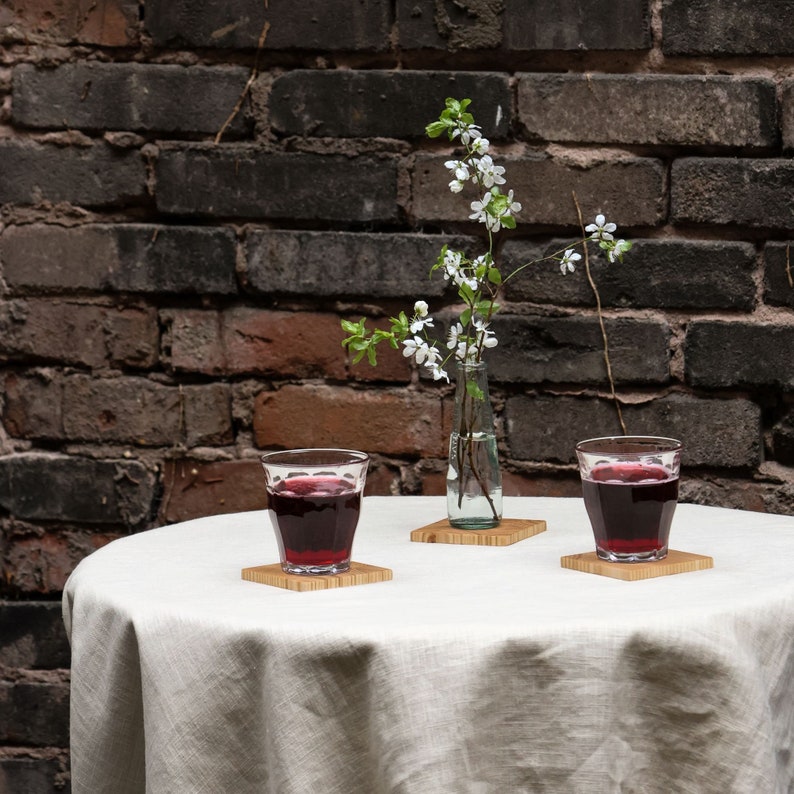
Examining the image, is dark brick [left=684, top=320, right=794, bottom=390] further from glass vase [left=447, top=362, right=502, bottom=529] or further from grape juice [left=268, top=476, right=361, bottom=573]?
grape juice [left=268, top=476, right=361, bottom=573]

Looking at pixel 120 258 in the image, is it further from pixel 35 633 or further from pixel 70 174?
pixel 35 633

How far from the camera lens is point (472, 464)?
4.48ft

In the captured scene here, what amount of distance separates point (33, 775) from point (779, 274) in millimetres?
1495

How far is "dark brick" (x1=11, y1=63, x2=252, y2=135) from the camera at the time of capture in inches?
75.3

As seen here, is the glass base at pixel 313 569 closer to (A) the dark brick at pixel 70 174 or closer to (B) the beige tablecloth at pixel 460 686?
(B) the beige tablecloth at pixel 460 686

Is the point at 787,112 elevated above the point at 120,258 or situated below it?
above

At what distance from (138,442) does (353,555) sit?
0.81 metres

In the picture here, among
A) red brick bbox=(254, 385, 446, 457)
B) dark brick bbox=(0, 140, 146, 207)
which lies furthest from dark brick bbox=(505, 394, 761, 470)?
dark brick bbox=(0, 140, 146, 207)


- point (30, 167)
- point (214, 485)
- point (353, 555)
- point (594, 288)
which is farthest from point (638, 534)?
point (30, 167)

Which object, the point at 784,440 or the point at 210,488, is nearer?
the point at 784,440

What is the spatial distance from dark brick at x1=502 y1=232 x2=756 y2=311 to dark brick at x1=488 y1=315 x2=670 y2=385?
0.04 meters

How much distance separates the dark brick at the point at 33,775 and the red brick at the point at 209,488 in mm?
481

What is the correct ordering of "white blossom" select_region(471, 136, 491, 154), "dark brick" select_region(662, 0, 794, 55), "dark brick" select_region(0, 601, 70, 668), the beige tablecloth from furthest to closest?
1. "dark brick" select_region(0, 601, 70, 668)
2. "dark brick" select_region(662, 0, 794, 55)
3. "white blossom" select_region(471, 136, 491, 154)
4. the beige tablecloth

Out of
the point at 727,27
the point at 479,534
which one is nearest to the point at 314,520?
the point at 479,534
